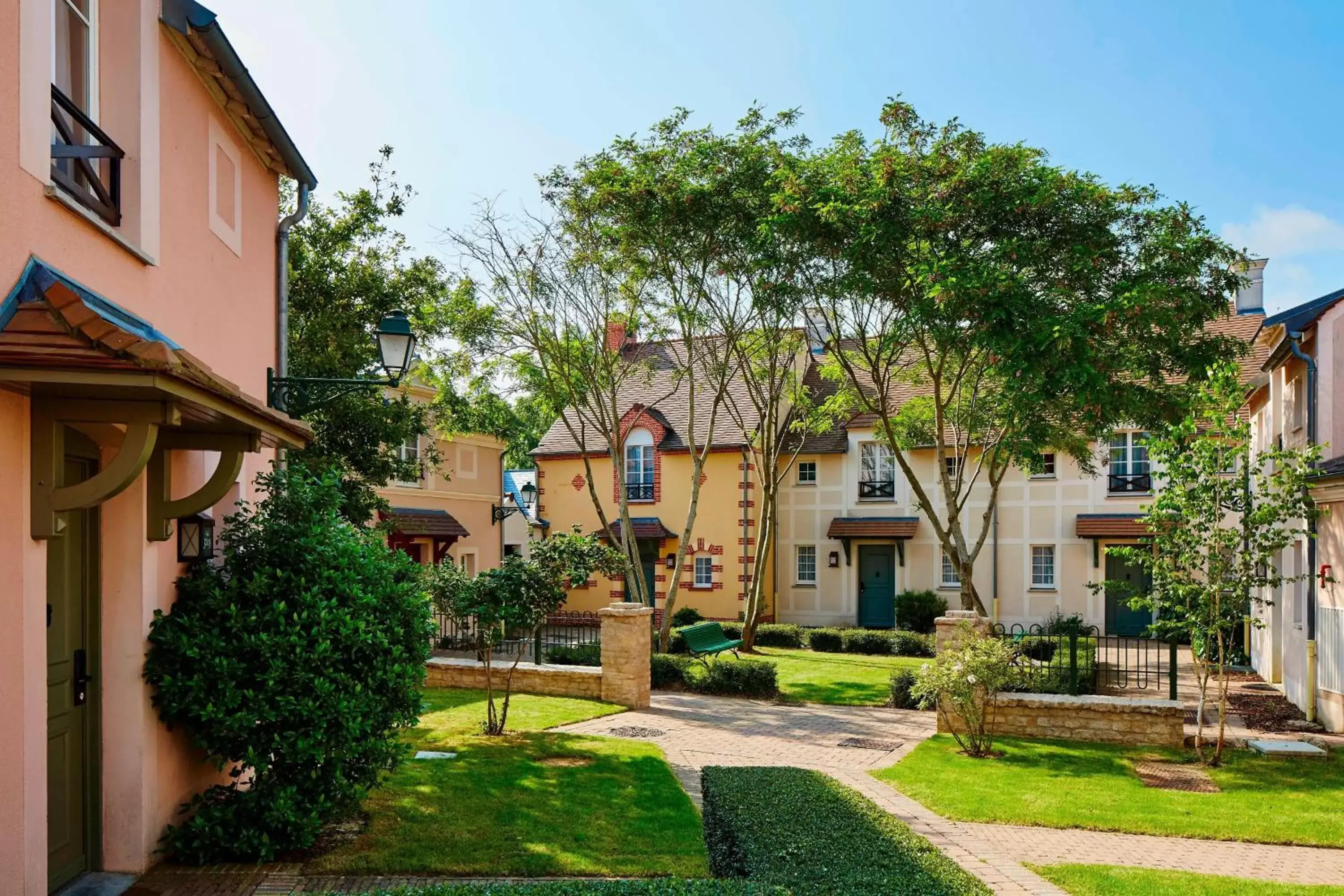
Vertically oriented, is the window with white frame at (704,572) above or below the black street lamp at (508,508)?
below

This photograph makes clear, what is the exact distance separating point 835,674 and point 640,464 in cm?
1254

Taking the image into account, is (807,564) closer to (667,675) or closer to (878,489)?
(878,489)

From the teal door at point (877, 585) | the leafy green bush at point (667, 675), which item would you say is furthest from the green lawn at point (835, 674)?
the teal door at point (877, 585)

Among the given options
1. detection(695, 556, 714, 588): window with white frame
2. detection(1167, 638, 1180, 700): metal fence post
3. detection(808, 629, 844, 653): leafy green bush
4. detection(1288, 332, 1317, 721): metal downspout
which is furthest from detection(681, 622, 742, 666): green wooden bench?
detection(695, 556, 714, 588): window with white frame

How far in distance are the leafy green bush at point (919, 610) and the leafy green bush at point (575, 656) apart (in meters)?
12.2

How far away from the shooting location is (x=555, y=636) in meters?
21.0

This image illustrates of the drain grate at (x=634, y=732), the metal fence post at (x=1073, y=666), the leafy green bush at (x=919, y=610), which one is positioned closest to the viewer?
the drain grate at (x=634, y=732)

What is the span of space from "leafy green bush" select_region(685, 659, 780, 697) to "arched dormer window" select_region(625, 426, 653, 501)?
13828 millimetres

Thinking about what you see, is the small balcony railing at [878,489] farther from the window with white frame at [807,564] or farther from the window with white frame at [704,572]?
the window with white frame at [704,572]

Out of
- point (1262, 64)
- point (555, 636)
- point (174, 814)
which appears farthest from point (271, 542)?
point (555, 636)

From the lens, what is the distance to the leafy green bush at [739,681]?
1684cm

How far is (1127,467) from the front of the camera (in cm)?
2694

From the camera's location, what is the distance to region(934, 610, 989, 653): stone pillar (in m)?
13.0

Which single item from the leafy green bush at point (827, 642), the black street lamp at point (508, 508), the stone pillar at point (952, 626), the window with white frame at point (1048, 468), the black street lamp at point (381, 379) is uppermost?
the black street lamp at point (381, 379)
